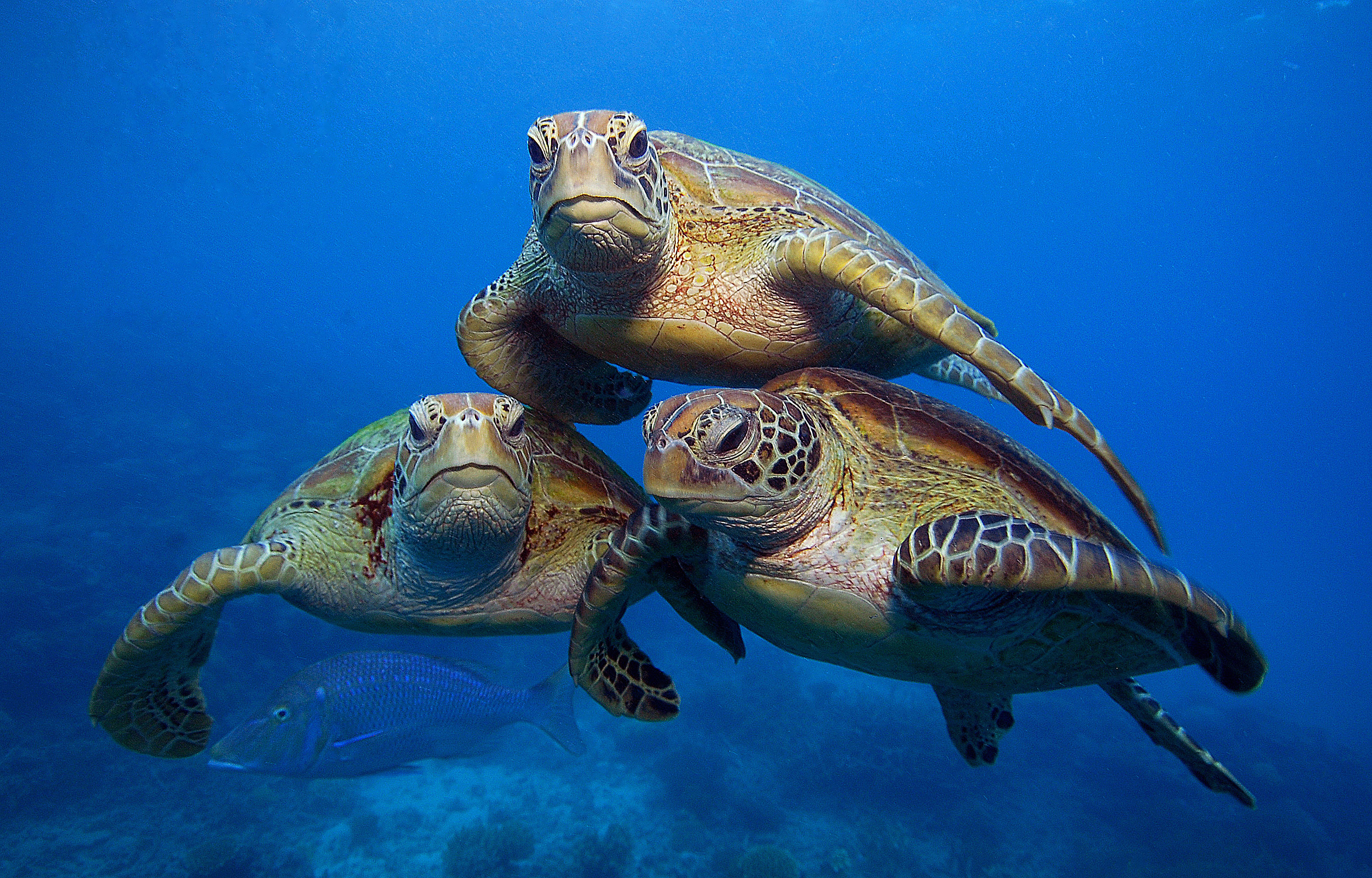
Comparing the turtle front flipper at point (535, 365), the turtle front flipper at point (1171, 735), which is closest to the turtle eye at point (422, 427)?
the turtle front flipper at point (535, 365)

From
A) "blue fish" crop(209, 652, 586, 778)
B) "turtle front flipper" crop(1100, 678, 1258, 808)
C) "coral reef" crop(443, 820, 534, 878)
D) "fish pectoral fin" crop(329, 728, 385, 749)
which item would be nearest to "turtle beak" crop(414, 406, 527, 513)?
"blue fish" crop(209, 652, 586, 778)

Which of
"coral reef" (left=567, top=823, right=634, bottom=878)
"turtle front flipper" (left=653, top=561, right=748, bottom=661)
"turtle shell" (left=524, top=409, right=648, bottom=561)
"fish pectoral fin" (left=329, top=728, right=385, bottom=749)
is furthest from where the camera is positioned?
"coral reef" (left=567, top=823, right=634, bottom=878)

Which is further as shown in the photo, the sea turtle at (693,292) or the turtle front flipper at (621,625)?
the turtle front flipper at (621,625)

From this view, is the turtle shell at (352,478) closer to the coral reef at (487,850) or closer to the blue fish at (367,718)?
the blue fish at (367,718)

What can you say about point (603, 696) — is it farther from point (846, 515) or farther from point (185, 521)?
point (185, 521)

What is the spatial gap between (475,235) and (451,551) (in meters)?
130

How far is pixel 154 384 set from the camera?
83.6 ft

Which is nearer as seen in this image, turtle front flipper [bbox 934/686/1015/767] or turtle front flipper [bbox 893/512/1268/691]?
turtle front flipper [bbox 893/512/1268/691]

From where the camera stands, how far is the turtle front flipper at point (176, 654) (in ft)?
8.79

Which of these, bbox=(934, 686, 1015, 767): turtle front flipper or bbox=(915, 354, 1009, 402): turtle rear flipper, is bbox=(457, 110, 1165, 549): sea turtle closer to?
bbox=(915, 354, 1009, 402): turtle rear flipper

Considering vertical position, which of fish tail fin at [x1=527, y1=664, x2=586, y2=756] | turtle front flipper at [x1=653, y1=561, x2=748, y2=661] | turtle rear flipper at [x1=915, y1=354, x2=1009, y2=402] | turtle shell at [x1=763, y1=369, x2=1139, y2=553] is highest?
turtle rear flipper at [x1=915, y1=354, x2=1009, y2=402]

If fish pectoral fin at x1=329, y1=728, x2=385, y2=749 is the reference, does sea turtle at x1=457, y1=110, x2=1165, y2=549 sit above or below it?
above

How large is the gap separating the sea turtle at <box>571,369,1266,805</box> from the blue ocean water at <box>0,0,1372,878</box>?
27.5 feet

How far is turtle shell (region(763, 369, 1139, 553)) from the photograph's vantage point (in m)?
2.47
